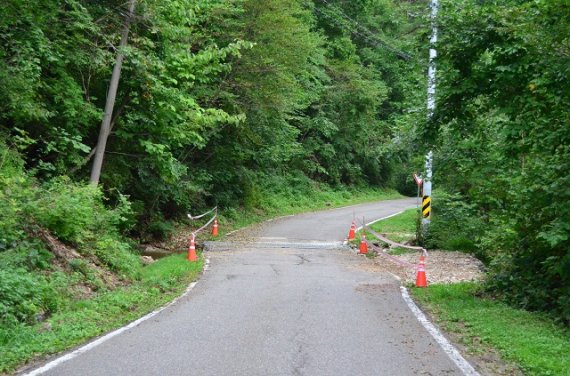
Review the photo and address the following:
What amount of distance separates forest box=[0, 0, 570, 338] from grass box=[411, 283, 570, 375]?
628 millimetres

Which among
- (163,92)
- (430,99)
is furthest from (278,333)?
(163,92)

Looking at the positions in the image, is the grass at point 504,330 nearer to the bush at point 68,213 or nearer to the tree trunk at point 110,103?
the bush at point 68,213

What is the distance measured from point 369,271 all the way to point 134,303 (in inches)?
267

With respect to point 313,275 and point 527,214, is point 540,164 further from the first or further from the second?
point 313,275

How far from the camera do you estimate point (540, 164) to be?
927cm

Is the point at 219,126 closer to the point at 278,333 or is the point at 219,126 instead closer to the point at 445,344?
the point at 278,333

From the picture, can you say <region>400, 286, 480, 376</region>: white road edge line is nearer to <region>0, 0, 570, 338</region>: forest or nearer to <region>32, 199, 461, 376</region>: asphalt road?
<region>32, 199, 461, 376</region>: asphalt road

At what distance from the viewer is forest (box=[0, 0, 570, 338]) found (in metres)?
8.85

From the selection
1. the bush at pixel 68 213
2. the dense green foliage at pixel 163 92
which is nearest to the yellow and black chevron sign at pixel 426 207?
the dense green foliage at pixel 163 92

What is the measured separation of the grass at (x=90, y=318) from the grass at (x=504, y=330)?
4781mm

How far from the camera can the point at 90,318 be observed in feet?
27.0

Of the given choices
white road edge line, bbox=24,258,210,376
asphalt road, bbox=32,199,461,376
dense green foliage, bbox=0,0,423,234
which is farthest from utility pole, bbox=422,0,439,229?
white road edge line, bbox=24,258,210,376

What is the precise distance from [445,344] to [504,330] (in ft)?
3.37

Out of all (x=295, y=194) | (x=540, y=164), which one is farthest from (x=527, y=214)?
(x=295, y=194)
